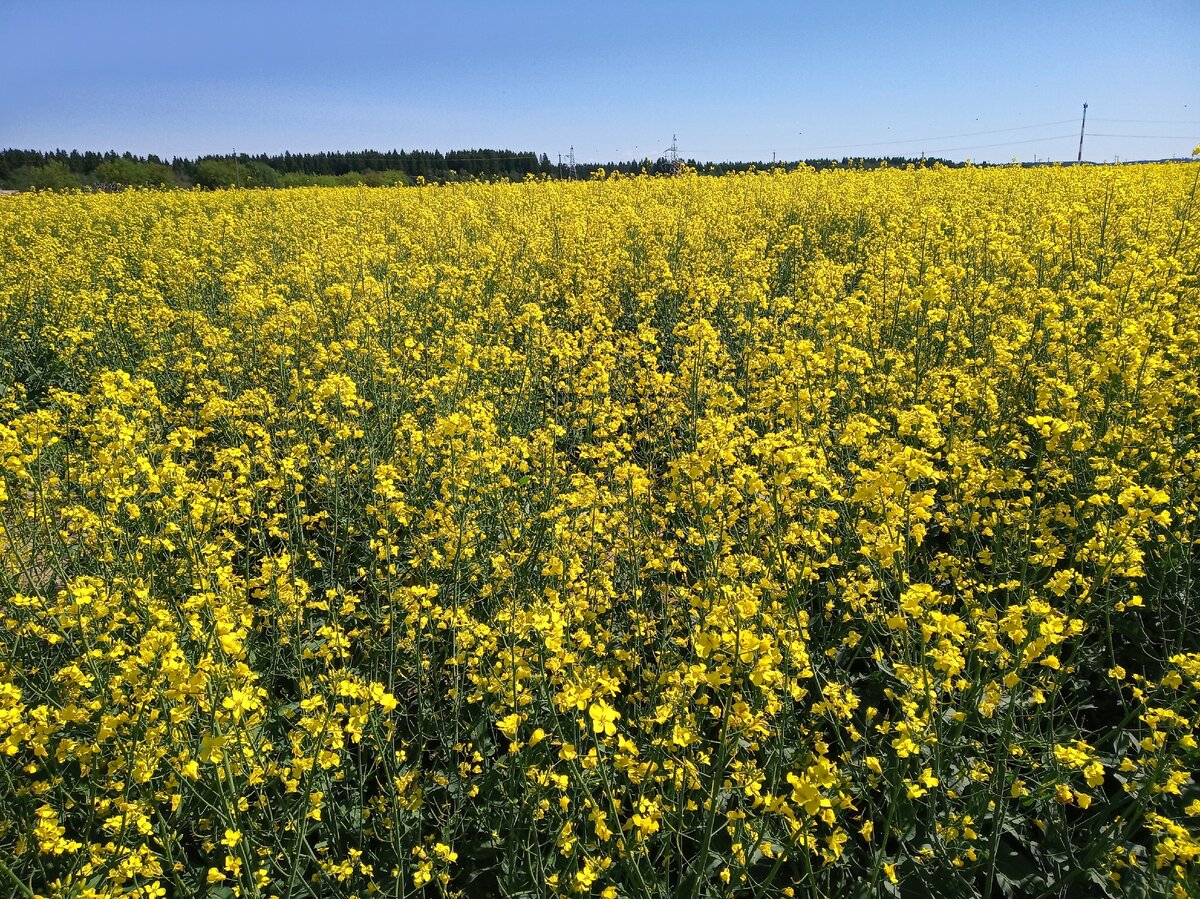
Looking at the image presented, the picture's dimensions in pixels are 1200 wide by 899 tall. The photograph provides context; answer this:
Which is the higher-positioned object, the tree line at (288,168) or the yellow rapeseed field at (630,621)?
the tree line at (288,168)

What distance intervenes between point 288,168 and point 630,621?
50.5 meters

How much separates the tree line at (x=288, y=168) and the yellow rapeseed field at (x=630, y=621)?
16968 mm

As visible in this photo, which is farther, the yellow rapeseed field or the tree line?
the tree line

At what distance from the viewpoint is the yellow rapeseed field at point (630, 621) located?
1937 millimetres

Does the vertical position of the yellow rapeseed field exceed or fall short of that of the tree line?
it falls short

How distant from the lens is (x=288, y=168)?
44.9 m

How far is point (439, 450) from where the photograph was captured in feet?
12.8

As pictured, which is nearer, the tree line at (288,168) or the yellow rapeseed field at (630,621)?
the yellow rapeseed field at (630,621)

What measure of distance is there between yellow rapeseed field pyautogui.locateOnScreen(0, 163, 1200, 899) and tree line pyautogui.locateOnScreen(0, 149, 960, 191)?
16968mm

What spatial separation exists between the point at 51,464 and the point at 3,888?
2.56 metres

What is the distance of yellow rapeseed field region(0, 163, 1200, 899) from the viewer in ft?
6.35

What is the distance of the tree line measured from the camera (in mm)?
28031

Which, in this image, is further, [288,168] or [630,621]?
[288,168]

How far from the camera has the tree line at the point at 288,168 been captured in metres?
28.0
